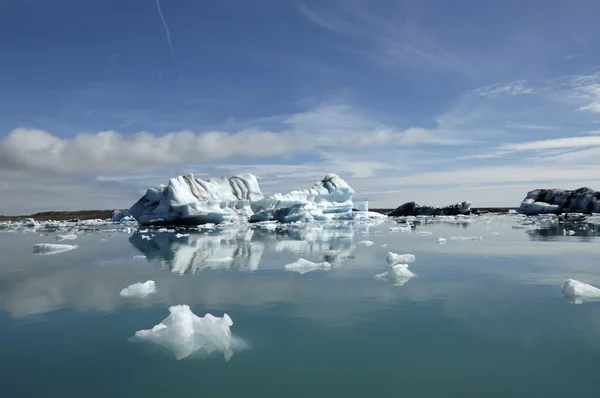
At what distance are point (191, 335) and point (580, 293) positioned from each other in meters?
5.70

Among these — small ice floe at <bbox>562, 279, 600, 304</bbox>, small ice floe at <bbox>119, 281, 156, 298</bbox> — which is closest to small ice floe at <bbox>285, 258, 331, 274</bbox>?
small ice floe at <bbox>119, 281, 156, 298</bbox>

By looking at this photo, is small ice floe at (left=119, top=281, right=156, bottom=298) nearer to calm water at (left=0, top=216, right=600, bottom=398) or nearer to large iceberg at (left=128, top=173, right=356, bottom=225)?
calm water at (left=0, top=216, right=600, bottom=398)

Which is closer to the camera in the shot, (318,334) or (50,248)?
(318,334)

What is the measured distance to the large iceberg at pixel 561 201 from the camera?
43.9 metres

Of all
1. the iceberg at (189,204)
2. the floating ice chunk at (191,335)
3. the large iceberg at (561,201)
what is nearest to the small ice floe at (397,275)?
the floating ice chunk at (191,335)

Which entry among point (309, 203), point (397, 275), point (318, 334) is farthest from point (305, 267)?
point (309, 203)

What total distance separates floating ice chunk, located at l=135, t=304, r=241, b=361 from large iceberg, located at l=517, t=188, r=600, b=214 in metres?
49.3

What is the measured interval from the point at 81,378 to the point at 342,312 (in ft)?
10.5

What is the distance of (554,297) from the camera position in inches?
248

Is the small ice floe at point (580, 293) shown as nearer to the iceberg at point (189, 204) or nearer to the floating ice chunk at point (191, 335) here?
the floating ice chunk at point (191, 335)

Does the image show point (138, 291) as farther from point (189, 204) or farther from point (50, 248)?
point (189, 204)

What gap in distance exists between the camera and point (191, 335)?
4500mm

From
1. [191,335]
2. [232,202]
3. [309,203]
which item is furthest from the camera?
[309,203]

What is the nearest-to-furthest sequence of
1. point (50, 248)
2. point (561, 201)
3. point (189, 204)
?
point (50, 248) → point (189, 204) → point (561, 201)
